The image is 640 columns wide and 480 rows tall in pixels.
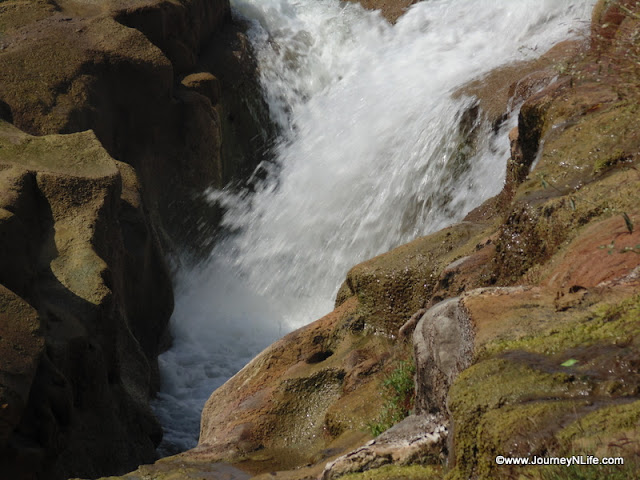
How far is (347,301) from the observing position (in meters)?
7.38

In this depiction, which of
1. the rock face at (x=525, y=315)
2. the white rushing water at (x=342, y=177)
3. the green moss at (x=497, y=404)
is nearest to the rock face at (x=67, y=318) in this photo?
the rock face at (x=525, y=315)

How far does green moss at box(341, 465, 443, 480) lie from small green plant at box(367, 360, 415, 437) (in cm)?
129

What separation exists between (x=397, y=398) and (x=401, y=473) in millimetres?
1680

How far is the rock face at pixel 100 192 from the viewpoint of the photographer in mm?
6723

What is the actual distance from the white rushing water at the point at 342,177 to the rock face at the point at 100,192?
63 cm

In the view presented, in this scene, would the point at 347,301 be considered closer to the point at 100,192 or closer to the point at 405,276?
the point at 405,276

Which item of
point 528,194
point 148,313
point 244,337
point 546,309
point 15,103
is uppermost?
point 15,103

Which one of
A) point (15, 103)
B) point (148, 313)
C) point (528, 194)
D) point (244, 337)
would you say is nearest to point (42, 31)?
point (15, 103)

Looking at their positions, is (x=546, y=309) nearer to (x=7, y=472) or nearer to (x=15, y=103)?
(x=7, y=472)

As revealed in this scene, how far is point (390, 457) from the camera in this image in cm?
380

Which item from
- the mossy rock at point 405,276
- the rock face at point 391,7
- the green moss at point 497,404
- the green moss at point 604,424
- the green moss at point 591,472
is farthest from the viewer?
the rock face at point 391,7

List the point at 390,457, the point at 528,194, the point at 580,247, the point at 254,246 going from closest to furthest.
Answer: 1. the point at 390,457
2. the point at 580,247
3. the point at 528,194
4. the point at 254,246

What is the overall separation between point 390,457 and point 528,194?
93.7 inches

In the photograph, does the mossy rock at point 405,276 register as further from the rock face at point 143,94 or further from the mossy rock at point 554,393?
the rock face at point 143,94
